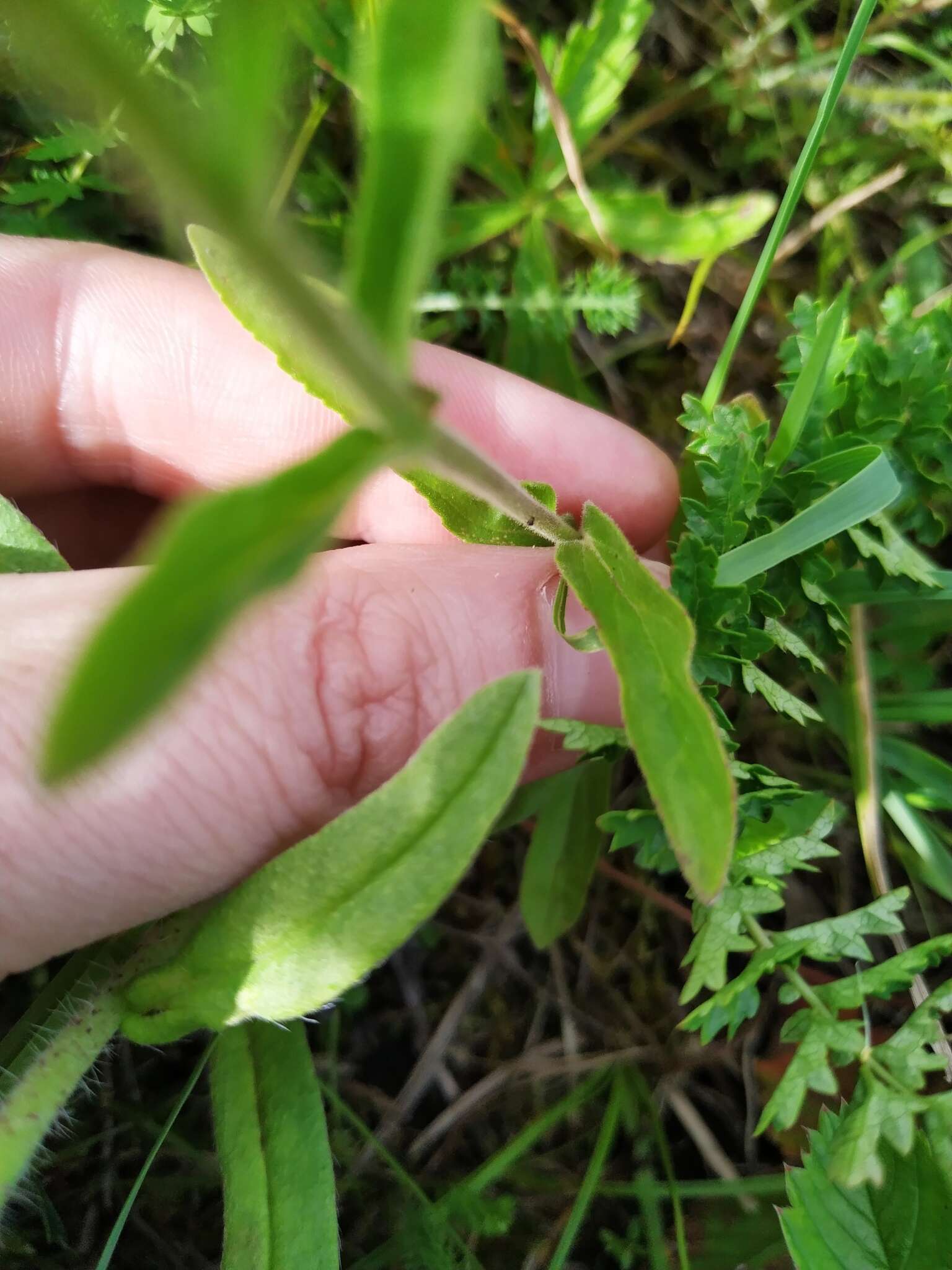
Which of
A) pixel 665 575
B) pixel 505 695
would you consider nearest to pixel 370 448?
pixel 505 695

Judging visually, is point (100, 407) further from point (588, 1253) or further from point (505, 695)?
point (588, 1253)

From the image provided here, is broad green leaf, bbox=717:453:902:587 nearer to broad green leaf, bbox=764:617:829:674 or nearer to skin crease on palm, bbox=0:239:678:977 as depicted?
broad green leaf, bbox=764:617:829:674

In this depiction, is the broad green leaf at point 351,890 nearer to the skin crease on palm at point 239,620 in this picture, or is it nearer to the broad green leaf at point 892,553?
the skin crease on palm at point 239,620

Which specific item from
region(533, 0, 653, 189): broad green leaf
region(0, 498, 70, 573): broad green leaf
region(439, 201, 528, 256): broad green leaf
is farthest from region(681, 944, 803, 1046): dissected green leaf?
region(533, 0, 653, 189): broad green leaf

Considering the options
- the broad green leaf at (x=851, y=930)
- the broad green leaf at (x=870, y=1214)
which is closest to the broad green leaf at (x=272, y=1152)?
the broad green leaf at (x=870, y=1214)

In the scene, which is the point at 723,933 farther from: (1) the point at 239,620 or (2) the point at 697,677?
(1) the point at 239,620
